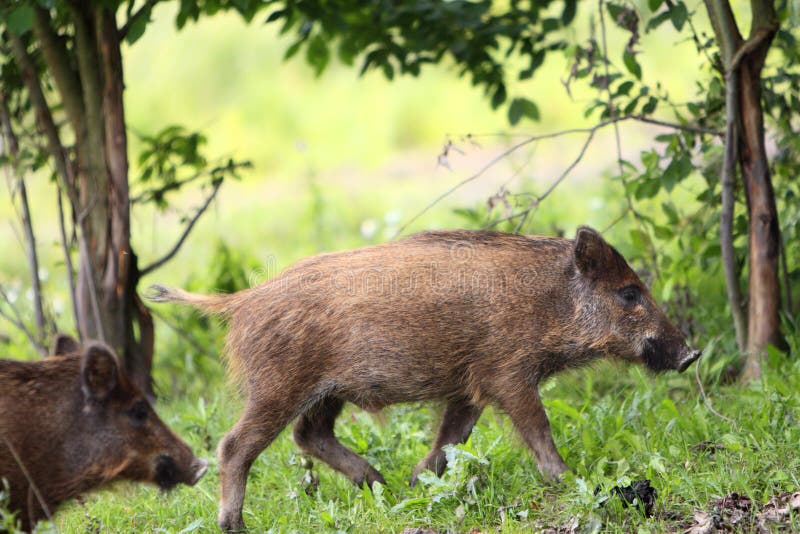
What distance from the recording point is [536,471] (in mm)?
4336

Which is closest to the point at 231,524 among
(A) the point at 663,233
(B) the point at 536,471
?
(B) the point at 536,471

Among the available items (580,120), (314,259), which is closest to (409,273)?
(314,259)

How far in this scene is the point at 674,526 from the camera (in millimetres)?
3695

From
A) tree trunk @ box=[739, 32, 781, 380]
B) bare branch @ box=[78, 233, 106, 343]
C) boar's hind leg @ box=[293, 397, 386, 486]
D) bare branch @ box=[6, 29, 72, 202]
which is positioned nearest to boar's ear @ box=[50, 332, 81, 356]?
boar's hind leg @ box=[293, 397, 386, 486]

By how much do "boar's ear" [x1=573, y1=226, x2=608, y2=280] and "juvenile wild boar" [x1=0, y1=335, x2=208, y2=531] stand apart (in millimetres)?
1788

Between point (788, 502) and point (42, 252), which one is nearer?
point (788, 502)

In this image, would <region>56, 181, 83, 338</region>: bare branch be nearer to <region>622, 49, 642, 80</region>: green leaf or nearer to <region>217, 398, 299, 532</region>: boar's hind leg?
<region>217, 398, 299, 532</region>: boar's hind leg

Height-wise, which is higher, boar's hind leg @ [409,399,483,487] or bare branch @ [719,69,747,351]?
bare branch @ [719,69,747,351]

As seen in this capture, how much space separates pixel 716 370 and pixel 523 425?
129 cm

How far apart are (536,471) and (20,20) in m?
2.96

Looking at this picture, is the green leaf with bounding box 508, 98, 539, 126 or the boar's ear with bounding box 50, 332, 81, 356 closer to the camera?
the boar's ear with bounding box 50, 332, 81, 356

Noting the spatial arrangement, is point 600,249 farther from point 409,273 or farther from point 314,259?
point 314,259

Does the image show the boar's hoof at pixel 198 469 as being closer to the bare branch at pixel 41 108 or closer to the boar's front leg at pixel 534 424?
the boar's front leg at pixel 534 424

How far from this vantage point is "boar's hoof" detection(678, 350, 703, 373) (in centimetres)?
450
